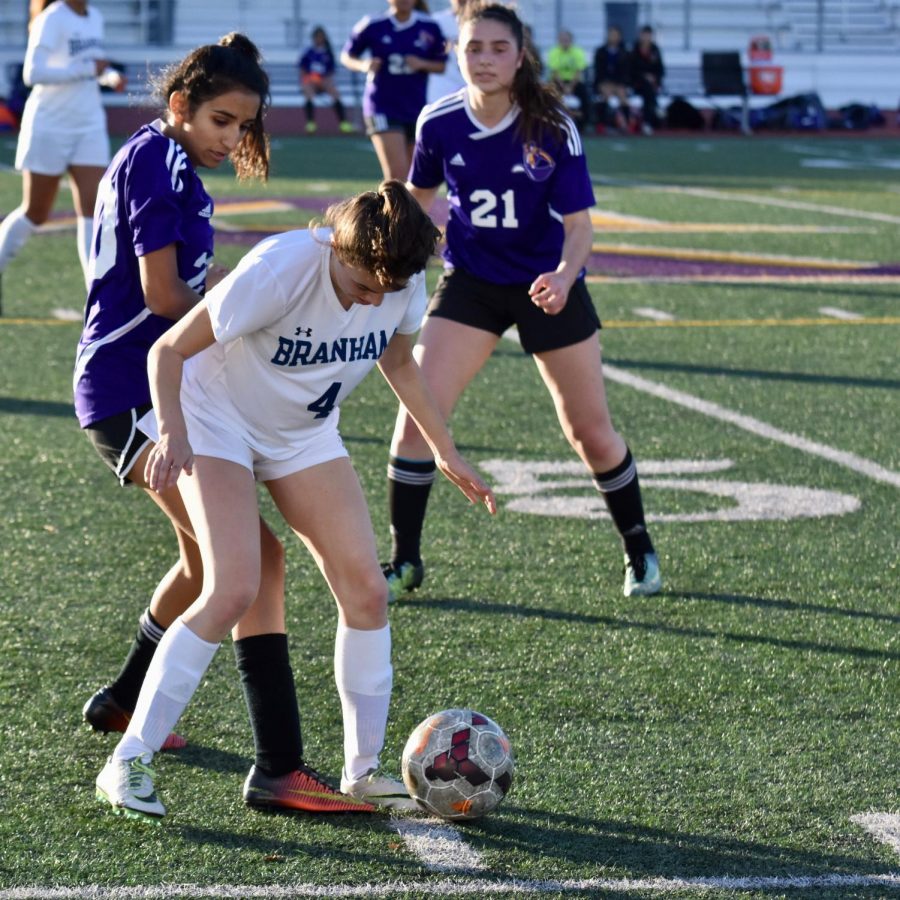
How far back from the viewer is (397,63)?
12.7 metres

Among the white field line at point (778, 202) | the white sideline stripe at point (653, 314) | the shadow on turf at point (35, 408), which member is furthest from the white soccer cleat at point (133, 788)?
the white field line at point (778, 202)

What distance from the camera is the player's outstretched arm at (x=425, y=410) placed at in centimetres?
387

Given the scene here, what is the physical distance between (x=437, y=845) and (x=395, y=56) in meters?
9.86

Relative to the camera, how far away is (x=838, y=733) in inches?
165

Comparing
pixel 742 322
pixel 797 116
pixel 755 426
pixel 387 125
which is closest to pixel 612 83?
pixel 797 116

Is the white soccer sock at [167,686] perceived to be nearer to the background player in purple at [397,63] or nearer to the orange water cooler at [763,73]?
the background player in purple at [397,63]

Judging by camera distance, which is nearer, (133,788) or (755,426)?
(133,788)

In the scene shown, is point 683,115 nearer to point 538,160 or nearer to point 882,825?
point 538,160

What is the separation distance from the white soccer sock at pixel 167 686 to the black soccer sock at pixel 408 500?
194cm

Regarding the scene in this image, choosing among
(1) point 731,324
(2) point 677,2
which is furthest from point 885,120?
(1) point 731,324

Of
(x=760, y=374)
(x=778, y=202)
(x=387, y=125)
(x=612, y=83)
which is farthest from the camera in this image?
(x=612, y=83)

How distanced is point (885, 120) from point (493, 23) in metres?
33.1

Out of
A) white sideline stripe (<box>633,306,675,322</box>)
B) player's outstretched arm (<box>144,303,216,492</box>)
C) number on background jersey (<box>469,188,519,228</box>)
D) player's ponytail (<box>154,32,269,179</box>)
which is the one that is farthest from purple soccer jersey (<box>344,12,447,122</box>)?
player's outstretched arm (<box>144,303,216,492</box>)

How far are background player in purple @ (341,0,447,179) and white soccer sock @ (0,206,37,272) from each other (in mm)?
3425
